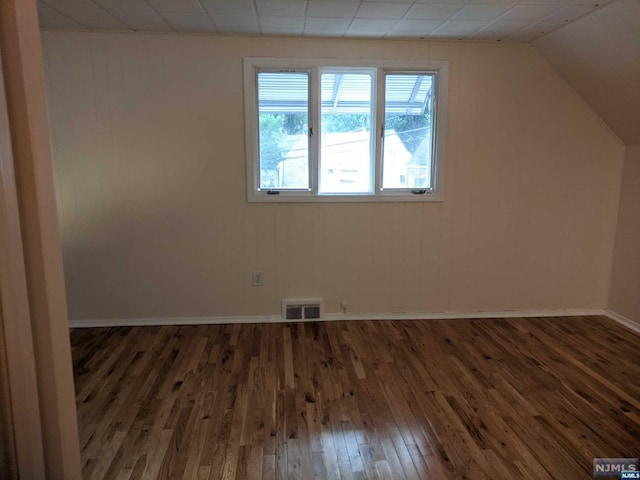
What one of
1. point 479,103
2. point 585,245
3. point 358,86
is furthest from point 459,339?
point 358,86

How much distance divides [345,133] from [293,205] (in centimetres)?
77

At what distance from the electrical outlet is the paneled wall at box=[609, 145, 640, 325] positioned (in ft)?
10.6

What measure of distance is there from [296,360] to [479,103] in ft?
8.59

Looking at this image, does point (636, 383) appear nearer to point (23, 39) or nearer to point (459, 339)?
point (459, 339)

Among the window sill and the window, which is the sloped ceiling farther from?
the window sill

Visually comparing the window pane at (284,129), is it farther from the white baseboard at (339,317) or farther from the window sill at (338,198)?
the white baseboard at (339,317)

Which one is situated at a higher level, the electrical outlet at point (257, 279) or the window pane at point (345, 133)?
the window pane at point (345, 133)

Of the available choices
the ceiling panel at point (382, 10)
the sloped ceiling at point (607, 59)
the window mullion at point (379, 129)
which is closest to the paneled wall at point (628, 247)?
the sloped ceiling at point (607, 59)

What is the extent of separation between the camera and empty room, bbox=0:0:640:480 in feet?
8.12

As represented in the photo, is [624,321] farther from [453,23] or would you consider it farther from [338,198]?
[453,23]

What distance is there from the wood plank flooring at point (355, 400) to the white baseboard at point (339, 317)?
0.09 meters

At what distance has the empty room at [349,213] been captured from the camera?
2475 millimetres
